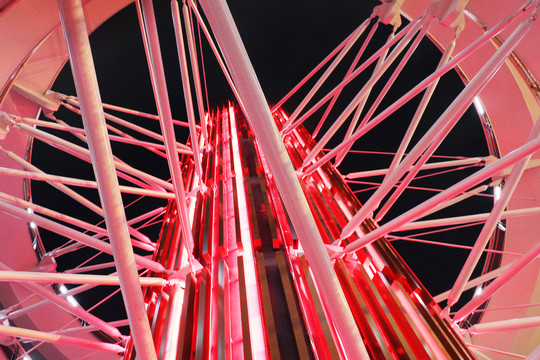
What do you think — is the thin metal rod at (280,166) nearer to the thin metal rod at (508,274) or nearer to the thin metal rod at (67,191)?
the thin metal rod at (508,274)

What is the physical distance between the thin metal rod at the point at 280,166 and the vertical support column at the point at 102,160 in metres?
1.01

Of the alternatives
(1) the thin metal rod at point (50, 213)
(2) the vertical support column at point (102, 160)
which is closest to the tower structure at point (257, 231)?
(2) the vertical support column at point (102, 160)

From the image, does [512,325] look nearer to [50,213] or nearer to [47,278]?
[47,278]

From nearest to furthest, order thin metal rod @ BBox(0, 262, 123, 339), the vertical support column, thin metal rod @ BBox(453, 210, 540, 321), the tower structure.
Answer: the vertical support column → the tower structure → thin metal rod @ BBox(453, 210, 540, 321) → thin metal rod @ BBox(0, 262, 123, 339)

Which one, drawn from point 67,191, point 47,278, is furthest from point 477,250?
point 67,191

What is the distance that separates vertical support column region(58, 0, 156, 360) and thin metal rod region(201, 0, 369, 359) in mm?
1012

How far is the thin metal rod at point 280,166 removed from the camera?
2561 mm

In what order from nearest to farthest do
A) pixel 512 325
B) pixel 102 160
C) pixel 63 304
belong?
1. pixel 102 160
2. pixel 63 304
3. pixel 512 325

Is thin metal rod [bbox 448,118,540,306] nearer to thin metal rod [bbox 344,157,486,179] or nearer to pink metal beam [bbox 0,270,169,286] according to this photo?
thin metal rod [bbox 344,157,486,179]

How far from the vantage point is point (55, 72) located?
10422 mm

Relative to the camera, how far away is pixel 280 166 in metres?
2.55

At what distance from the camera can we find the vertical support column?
8.17ft

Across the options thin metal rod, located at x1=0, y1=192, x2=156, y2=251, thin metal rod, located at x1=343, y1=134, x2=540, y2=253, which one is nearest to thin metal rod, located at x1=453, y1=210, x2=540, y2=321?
thin metal rod, located at x1=343, y1=134, x2=540, y2=253

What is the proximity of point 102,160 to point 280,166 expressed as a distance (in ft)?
4.89
